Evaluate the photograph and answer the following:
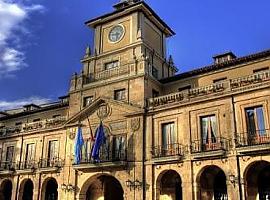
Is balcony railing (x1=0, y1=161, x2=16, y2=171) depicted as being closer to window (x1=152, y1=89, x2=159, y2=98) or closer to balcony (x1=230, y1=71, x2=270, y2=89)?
window (x1=152, y1=89, x2=159, y2=98)

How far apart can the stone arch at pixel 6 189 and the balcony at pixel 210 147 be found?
884 inches

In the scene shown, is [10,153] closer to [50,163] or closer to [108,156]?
[50,163]

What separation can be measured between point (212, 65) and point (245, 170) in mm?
10717

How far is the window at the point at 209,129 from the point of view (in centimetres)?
2864

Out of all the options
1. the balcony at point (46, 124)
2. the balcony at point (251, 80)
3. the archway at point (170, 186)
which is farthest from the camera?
the balcony at point (46, 124)

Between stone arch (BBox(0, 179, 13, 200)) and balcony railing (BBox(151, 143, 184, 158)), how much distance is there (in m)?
18.9

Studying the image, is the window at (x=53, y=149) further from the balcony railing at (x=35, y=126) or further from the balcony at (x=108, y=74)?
the balcony at (x=108, y=74)

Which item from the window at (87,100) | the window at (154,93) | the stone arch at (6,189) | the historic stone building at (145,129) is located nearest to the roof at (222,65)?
the historic stone building at (145,129)

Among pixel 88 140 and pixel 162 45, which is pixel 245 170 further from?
pixel 162 45

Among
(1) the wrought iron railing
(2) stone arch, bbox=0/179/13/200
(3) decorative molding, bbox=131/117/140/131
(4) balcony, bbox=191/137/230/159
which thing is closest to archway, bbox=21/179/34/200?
(2) stone arch, bbox=0/179/13/200

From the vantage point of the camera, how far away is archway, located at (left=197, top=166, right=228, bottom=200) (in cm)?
2872

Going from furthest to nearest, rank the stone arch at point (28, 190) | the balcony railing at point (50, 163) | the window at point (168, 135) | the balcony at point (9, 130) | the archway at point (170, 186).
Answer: the balcony at point (9, 130), the stone arch at point (28, 190), the balcony railing at point (50, 163), the window at point (168, 135), the archway at point (170, 186)

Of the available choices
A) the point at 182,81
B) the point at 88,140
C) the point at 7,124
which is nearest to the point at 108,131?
the point at 88,140

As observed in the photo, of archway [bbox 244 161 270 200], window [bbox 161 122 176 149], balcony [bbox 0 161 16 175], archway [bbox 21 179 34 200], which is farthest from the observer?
archway [bbox 21 179 34 200]
